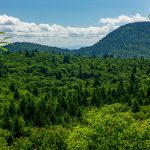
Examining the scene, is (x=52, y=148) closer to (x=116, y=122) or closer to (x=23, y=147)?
(x=23, y=147)

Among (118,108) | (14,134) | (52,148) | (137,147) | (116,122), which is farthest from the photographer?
(14,134)

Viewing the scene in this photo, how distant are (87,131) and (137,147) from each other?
1011 centimetres

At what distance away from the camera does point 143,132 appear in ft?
231

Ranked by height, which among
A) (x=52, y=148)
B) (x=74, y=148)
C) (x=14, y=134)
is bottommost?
(x=14, y=134)

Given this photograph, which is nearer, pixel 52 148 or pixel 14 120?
pixel 52 148

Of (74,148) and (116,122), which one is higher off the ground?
(116,122)

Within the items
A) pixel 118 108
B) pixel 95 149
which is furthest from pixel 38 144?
pixel 95 149

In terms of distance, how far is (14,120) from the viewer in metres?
198

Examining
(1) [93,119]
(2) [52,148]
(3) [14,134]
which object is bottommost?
(3) [14,134]

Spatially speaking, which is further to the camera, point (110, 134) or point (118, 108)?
point (118, 108)

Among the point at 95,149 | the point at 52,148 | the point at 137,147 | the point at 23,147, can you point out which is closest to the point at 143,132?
the point at 137,147

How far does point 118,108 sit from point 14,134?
11673 centimetres

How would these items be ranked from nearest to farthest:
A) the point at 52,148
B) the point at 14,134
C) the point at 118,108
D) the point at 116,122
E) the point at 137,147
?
the point at 137,147, the point at 116,122, the point at 118,108, the point at 52,148, the point at 14,134

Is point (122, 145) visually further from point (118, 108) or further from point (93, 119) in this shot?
point (118, 108)
